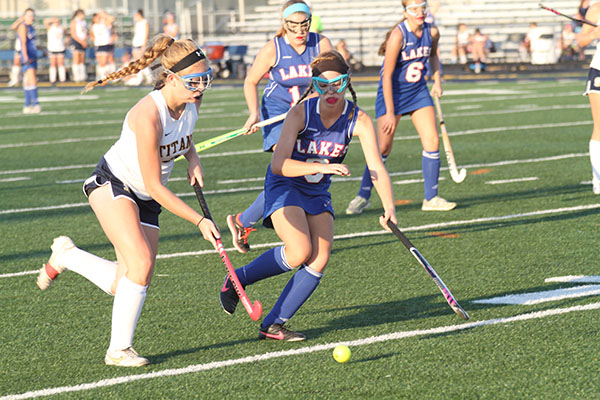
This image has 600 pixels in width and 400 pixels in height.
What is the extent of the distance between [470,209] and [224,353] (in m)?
4.64

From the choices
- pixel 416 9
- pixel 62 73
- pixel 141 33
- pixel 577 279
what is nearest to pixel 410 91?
pixel 416 9

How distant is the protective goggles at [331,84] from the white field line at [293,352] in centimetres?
127

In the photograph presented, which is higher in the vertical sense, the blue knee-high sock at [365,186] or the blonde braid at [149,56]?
the blonde braid at [149,56]

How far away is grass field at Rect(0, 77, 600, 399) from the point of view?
4.66 m

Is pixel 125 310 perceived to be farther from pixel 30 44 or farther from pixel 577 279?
pixel 30 44

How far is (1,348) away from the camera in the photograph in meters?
5.34

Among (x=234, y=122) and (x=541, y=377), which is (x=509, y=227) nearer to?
(x=541, y=377)

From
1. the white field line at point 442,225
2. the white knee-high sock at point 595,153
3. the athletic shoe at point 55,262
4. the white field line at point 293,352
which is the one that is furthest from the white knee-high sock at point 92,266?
the white knee-high sock at point 595,153

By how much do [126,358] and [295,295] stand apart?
3.01ft

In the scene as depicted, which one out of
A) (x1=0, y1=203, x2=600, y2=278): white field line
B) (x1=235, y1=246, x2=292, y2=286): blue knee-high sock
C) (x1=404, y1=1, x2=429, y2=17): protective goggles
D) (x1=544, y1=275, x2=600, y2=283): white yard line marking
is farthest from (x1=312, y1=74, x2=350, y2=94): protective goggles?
(x1=404, y1=1, x2=429, y2=17): protective goggles

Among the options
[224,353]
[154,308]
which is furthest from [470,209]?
[224,353]

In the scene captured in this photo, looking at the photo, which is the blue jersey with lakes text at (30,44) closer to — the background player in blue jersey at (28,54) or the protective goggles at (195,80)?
the background player in blue jersey at (28,54)

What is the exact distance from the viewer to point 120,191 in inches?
200

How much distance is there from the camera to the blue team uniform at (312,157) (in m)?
5.42
